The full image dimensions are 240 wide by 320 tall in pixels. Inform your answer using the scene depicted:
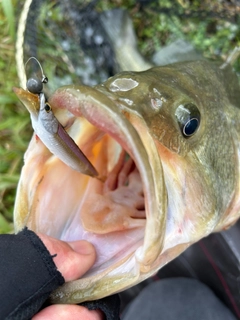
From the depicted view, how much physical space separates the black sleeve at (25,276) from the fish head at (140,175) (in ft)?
0.23

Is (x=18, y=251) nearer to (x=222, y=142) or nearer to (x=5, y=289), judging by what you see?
(x=5, y=289)

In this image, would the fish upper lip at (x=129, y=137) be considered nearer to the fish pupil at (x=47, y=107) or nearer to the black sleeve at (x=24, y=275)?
the fish pupil at (x=47, y=107)

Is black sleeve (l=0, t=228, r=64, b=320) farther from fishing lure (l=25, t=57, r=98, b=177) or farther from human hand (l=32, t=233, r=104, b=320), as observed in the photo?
fishing lure (l=25, t=57, r=98, b=177)

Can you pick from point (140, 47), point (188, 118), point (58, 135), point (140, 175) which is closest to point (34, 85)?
point (58, 135)

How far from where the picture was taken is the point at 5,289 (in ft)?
3.44

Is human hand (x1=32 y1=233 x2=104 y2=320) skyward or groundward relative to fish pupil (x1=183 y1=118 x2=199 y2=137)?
groundward

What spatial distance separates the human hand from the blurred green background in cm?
114

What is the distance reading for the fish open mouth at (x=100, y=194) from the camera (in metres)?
0.95

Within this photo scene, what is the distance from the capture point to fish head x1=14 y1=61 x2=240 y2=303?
39.1 inches

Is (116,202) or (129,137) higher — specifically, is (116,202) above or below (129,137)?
below

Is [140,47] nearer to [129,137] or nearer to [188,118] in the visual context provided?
[188,118]

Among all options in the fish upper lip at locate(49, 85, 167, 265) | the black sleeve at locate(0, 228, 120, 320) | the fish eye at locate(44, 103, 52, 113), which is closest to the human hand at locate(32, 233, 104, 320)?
the black sleeve at locate(0, 228, 120, 320)

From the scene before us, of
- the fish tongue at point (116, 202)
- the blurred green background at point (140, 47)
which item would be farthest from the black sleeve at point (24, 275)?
the blurred green background at point (140, 47)

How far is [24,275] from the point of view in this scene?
1.09 metres
